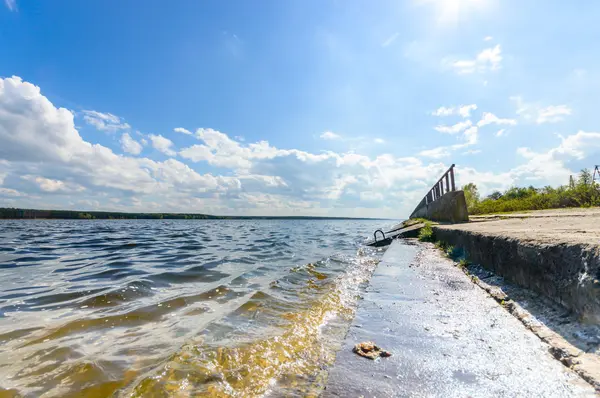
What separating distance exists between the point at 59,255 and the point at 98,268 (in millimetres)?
4368

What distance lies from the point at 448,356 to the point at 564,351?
654mm

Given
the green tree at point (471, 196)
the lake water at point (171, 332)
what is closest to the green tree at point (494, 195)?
the green tree at point (471, 196)

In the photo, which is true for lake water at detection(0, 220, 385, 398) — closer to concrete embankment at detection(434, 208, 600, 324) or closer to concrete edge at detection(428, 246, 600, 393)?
concrete edge at detection(428, 246, 600, 393)

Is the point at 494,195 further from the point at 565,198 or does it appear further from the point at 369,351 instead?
the point at 369,351

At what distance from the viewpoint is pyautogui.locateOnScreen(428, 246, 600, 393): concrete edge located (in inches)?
60.2

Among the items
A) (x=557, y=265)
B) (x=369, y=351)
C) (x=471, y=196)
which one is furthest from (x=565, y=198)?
(x=369, y=351)

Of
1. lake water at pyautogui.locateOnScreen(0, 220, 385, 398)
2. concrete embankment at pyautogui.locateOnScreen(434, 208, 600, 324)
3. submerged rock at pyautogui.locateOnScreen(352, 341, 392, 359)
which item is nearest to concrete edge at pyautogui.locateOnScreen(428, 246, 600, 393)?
concrete embankment at pyautogui.locateOnScreen(434, 208, 600, 324)

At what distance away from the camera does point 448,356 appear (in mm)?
1993

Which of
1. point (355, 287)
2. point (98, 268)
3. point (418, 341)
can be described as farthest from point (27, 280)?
point (418, 341)

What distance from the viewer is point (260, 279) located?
270 inches

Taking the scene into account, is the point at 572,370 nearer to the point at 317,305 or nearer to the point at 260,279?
the point at 317,305

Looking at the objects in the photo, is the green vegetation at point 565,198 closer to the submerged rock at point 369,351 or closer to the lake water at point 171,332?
the lake water at point 171,332

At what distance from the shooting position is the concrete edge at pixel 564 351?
153cm

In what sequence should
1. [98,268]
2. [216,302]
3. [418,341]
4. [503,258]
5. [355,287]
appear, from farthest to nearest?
[98,268]
[355,287]
[216,302]
[503,258]
[418,341]
